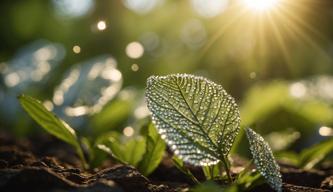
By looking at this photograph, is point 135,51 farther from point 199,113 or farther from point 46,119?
point 199,113

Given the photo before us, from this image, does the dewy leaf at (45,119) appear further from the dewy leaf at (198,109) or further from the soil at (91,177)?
the dewy leaf at (198,109)

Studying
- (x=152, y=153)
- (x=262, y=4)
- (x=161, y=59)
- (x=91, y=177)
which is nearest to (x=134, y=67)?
(x=161, y=59)

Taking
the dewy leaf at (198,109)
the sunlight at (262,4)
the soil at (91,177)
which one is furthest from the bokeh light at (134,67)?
the dewy leaf at (198,109)

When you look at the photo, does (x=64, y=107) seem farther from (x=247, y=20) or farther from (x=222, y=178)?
(x=247, y=20)

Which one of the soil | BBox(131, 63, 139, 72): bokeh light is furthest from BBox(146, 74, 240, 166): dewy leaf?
BBox(131, 63, 139, 72): bokeh light

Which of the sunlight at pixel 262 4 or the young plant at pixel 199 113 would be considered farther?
the sunlight at pixel 262 4

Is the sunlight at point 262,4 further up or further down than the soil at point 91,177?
further up

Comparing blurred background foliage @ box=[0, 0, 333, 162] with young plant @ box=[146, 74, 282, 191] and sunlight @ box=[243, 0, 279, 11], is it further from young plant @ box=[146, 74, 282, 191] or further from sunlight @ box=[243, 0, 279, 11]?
young plant @ box=[146, 74, 282, 191]

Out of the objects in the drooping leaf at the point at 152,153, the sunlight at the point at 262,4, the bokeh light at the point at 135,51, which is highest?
the sunlight at the point at 262,4
